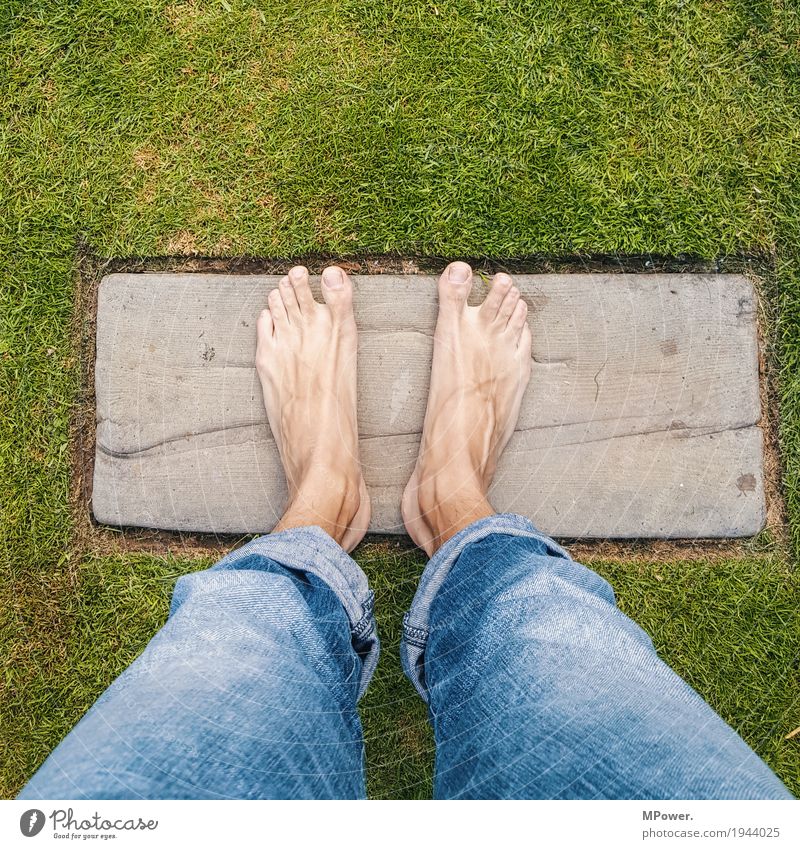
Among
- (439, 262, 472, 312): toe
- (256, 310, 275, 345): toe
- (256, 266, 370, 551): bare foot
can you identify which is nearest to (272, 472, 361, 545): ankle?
Result: (256, 266, 370, 551): bare foot

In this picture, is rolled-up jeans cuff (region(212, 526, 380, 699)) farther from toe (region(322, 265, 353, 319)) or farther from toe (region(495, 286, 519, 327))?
toe (region(495, 286, 519, 327))

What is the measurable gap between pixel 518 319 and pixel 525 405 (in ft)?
0.69

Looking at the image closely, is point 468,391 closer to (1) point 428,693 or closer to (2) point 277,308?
(2) point 277,308

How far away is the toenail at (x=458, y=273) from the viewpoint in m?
1.46

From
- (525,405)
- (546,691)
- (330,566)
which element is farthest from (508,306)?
(546,691)

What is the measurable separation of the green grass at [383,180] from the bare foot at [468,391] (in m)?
0.11

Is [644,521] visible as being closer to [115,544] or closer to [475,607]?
[475,607]

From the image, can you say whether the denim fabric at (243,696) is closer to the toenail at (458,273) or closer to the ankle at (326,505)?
the ankle at (326,505)

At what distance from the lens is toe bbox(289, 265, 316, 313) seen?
4.88 ft

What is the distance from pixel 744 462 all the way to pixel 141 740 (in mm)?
1406

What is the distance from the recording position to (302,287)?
1.50 meters

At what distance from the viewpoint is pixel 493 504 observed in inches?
58.9

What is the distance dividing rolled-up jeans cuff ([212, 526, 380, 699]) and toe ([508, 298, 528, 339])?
67 centimetres

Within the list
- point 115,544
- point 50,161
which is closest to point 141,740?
point 115,544
